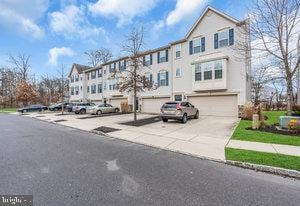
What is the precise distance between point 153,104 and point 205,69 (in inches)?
365

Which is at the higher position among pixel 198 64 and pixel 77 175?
pixel 198 64

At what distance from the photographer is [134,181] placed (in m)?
5.07

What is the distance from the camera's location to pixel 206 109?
22625 millimetres

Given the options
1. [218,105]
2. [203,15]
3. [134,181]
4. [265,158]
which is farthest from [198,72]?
[134,181]

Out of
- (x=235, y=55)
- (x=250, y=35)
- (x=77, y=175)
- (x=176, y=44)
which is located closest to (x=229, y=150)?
(x=77, y=175)

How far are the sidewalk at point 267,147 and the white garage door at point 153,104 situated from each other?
18042mm

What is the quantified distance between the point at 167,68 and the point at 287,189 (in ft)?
75.0

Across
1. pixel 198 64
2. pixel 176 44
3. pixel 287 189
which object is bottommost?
pixel 287 189

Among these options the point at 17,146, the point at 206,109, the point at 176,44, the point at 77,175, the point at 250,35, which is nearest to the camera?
the point at 77,175

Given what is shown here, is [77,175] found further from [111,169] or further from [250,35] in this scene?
[250,35]

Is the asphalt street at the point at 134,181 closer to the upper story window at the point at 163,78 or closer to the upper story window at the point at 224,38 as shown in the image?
the upper story window at the point at 224,38

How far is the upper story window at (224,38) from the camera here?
2058 cm

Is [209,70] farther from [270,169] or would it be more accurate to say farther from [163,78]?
[270,169]

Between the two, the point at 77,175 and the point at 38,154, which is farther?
the point at 38,154
